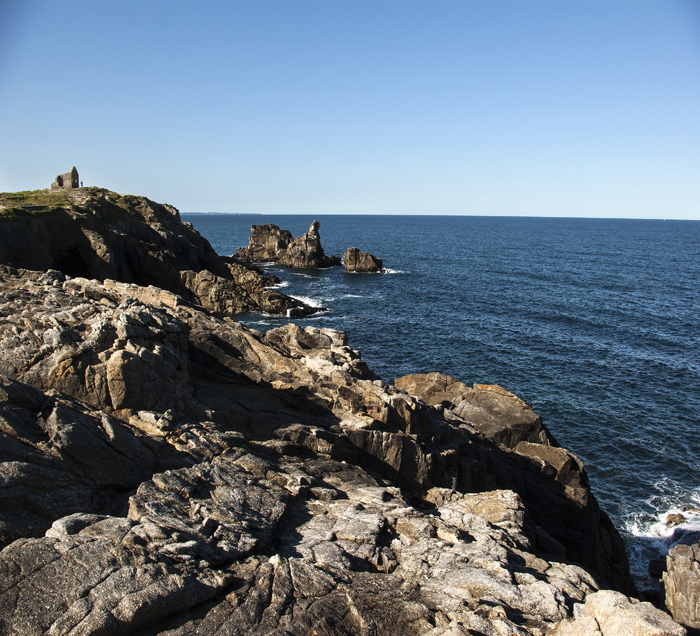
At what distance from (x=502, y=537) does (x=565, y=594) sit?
3850 mm

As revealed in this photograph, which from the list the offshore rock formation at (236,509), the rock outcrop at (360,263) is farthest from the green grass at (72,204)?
the rock outcrop at (360,263)

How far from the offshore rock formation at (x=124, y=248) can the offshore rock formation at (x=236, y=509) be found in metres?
39.8

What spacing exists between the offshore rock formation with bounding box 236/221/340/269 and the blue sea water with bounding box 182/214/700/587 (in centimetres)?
702

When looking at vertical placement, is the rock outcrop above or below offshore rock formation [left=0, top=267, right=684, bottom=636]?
above

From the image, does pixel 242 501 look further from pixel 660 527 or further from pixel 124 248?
pixel 124 248

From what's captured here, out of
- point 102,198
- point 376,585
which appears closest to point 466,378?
point 376,585

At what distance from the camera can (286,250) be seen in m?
146

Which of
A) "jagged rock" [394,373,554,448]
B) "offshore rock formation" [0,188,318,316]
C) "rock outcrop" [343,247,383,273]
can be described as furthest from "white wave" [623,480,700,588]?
"rock outcrop" [343,247,383,273]

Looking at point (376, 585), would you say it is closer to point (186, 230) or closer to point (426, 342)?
point (426, 342)

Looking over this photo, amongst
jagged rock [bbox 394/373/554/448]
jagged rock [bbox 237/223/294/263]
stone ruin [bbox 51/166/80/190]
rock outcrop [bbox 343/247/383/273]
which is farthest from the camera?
jagged rock [bbox 237/223/294/263]

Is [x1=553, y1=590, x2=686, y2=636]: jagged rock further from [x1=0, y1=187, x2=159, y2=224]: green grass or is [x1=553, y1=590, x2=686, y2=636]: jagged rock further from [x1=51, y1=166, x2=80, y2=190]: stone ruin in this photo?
[x1=51, y1=166, x2=80, y2=190]: stone ruin

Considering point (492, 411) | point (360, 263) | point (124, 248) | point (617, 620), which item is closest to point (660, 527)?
point (492, 411)

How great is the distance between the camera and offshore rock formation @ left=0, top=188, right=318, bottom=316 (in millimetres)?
66356

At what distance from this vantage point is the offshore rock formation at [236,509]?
12719 mm
